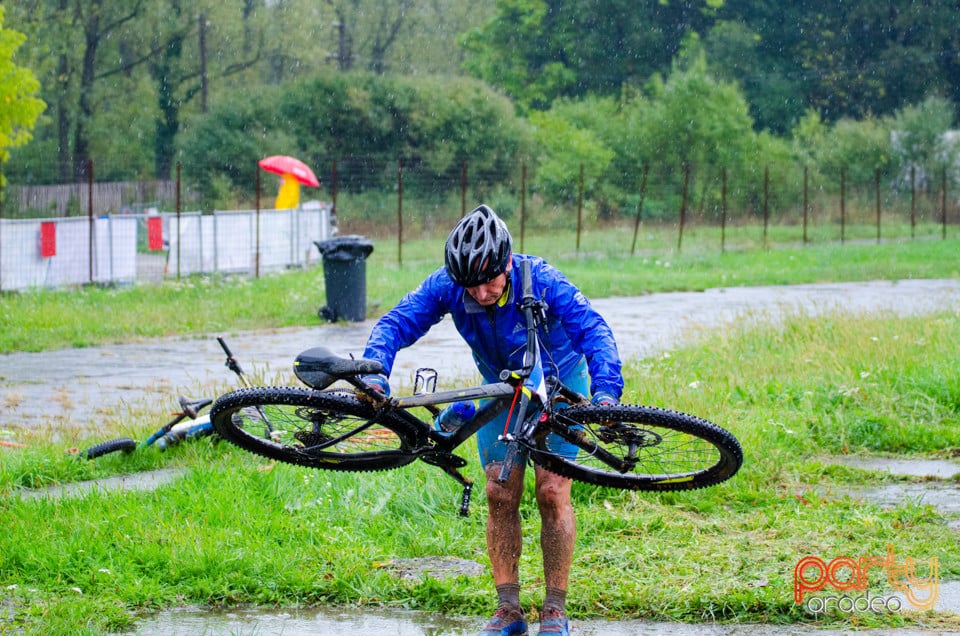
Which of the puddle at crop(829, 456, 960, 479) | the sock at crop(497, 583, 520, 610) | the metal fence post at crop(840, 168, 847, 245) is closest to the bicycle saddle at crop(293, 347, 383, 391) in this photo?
the sock at crop(497, 583, 520, 610)

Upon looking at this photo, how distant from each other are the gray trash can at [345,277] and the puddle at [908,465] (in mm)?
9399

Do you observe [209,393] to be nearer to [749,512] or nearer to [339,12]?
[749,512]

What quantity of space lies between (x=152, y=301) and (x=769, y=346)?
1022 cm

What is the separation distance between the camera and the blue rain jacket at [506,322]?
16.1ft

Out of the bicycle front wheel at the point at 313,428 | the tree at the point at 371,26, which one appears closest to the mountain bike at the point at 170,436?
the bicycle front wheel at the point at 313,428

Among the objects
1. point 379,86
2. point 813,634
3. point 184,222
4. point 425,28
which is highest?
point 425,28

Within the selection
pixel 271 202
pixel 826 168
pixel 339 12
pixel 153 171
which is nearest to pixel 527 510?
pixel 271 202

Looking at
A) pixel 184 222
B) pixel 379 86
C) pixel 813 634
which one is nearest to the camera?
pixel 813 634

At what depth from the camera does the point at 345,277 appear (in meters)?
16.5

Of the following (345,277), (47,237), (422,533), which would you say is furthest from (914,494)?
(47,237)

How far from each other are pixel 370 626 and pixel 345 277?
11466 millimetres

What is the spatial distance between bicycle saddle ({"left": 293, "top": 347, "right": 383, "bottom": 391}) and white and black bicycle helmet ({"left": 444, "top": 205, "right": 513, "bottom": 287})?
56 centimetres

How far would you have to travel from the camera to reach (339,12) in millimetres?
68375

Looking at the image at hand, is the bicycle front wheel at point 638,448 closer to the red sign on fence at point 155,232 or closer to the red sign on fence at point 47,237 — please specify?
the red sign on fence at point 47,237
